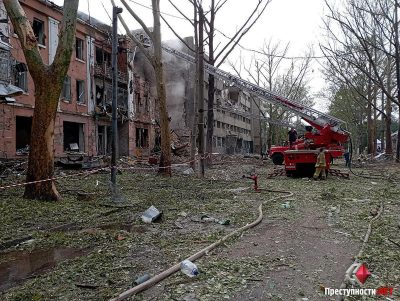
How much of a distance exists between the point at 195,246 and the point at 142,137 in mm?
31363

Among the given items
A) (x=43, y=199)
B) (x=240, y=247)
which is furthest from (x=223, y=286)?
(x=43, y=199)

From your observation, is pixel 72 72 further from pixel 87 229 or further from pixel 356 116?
pixel 356 116

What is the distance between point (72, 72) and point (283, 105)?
14.6m

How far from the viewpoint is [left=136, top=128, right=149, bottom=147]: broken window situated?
35.3 m

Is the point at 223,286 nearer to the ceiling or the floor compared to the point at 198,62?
nearer to the floor

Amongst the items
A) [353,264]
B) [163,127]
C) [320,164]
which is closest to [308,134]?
[320,164]

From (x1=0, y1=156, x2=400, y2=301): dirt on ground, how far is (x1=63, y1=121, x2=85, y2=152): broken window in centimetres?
1656

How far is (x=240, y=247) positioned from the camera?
5.61 m

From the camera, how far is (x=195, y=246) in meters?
5.62

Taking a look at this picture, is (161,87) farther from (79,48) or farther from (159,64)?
(79,48)

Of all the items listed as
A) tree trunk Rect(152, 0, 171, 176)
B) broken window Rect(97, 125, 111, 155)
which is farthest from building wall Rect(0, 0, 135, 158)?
tree trunk Rect(152, 0, 171, 176)

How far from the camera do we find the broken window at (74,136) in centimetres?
2655

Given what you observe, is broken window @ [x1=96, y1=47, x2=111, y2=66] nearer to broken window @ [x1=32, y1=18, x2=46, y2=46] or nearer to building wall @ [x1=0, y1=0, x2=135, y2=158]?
building wall @ [x1=0, y1=0, x2=135, y2=158]

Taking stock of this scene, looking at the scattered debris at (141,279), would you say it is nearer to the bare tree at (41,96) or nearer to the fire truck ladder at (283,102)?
the bare tree at (41,96)
